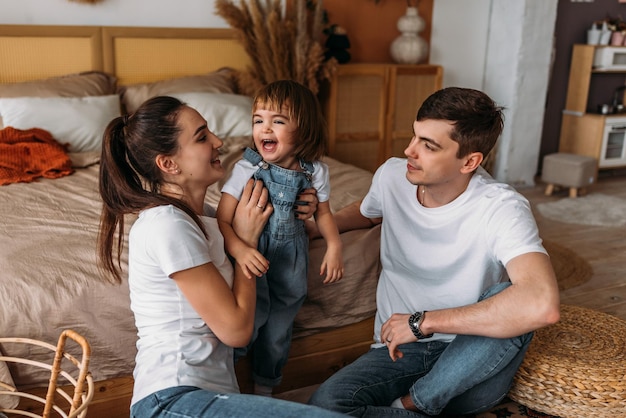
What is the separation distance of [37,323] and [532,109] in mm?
4367

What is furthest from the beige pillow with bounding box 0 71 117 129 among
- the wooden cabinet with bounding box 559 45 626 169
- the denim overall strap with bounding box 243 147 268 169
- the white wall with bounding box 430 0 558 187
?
the wooden cabinet with bounding box 559 45 626 169

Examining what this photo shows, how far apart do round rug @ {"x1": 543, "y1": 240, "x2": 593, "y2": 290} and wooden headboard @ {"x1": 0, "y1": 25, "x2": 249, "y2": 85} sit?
2351mm

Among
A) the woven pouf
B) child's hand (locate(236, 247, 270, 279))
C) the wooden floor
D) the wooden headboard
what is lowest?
the wooden floor

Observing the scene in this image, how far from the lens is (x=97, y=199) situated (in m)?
2.49

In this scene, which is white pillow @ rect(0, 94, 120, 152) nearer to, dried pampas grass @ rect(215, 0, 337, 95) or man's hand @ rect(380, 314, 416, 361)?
dried pampas grass @ rect(215, 0, 337, 95)

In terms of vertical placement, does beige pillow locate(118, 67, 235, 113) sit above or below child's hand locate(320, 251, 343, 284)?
above

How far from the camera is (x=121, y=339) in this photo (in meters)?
1.73

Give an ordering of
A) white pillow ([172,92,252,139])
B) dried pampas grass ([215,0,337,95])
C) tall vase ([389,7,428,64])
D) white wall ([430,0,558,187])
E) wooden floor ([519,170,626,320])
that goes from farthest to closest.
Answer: white wall ([430,0,558,187]), tall vase ([389,7,428,64]), dried pampas grass ([215,0,337,95]), white pillow ([172,92,252,139]), wooden floor ([519,170,626,320])

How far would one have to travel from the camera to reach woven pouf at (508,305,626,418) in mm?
1824

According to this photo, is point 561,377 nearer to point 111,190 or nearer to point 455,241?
point 455,241

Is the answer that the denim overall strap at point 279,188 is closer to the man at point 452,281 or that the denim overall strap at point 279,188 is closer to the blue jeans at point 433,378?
the man at point 452,281

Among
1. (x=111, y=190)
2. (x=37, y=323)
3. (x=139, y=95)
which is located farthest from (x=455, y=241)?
(x=139, y=95)

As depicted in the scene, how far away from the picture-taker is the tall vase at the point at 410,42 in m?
4.47

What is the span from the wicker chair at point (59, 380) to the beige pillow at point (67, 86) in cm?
186
